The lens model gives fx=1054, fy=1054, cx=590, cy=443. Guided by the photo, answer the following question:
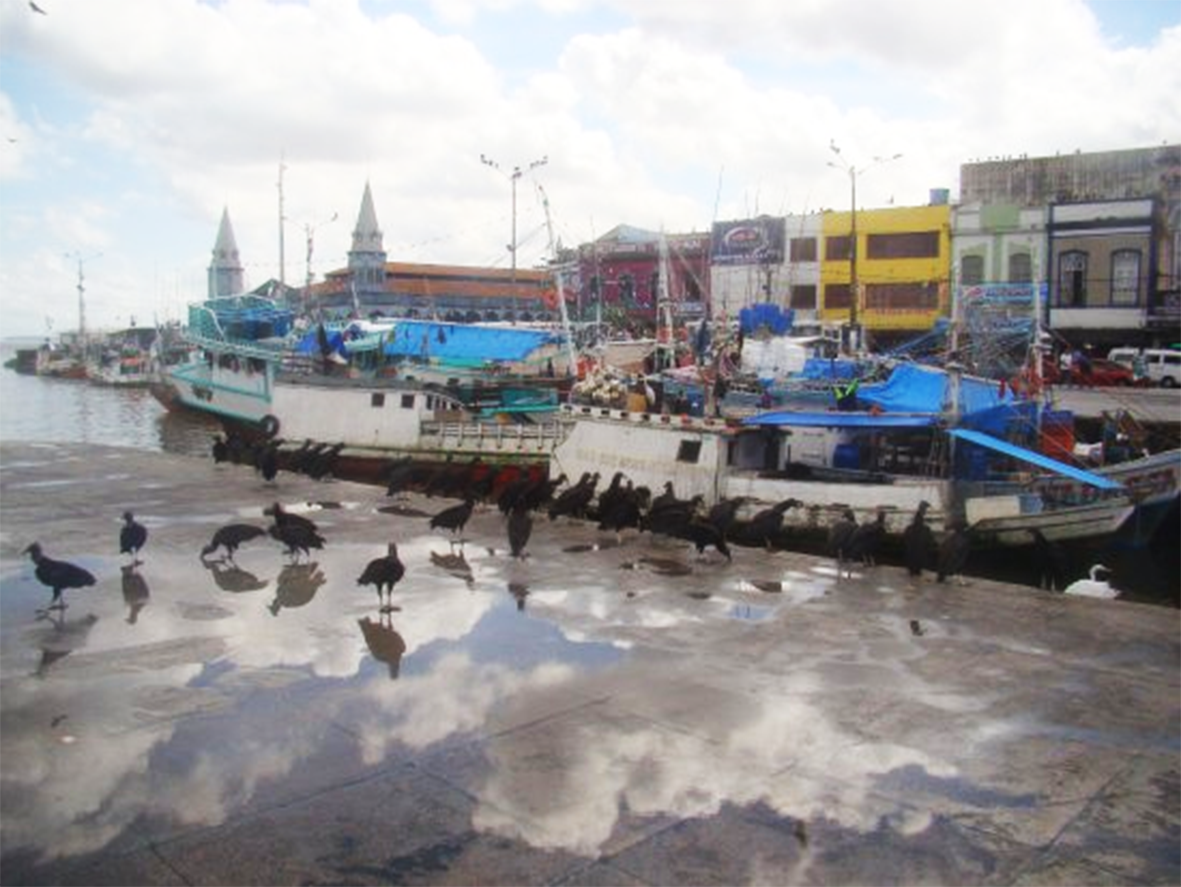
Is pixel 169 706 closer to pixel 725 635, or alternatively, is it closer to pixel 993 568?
A: pixel 725 635

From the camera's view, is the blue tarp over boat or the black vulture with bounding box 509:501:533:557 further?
the blue tarp over boat

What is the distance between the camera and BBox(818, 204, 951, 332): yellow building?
4438cm

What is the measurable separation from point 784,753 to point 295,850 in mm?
3080

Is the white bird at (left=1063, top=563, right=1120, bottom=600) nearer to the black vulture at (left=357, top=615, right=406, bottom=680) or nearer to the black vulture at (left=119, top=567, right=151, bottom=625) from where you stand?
Answer: the black vulture at (left=357, top=615, right=406, bottom=680)

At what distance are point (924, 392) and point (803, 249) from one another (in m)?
31.3

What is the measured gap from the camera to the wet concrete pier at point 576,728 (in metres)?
5.34

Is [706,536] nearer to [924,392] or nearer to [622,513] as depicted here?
[622,513]

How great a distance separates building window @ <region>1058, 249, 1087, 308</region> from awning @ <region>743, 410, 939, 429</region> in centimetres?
2691

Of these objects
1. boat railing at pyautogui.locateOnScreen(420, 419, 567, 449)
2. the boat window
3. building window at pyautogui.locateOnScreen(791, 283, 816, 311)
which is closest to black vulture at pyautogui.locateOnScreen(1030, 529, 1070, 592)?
the boat window

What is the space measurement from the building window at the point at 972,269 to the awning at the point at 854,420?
2775cm

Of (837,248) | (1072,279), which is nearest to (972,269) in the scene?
(1072,279)

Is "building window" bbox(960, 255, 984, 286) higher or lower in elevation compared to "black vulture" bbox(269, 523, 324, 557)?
higher

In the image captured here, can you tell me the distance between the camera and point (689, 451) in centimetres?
1853

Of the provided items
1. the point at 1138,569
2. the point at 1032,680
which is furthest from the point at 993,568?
the point at 1032,680
